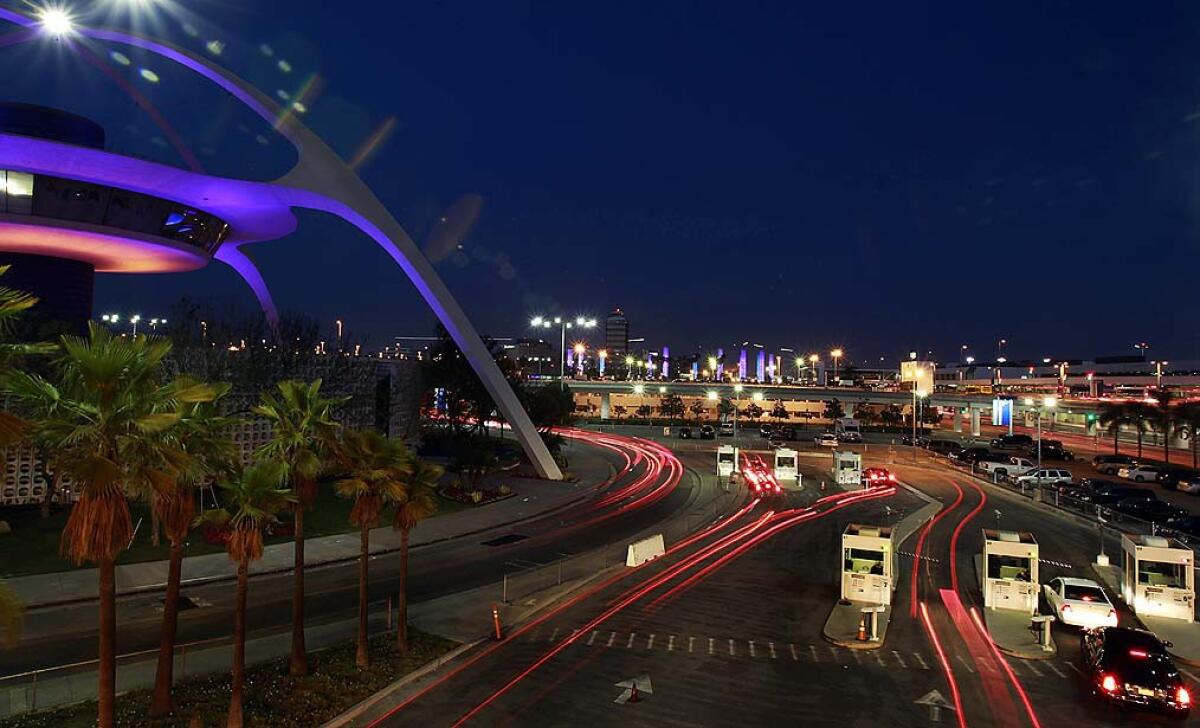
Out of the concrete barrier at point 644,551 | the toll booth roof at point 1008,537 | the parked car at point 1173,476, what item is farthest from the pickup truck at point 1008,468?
the concrete barrier at point 644,551

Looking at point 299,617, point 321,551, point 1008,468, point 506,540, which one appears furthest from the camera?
point 1008,468

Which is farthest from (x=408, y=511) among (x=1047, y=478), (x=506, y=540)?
(x=1047, y=478)

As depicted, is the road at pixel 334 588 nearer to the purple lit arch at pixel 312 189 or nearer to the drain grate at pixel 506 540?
the drain grate at pixel 506 540

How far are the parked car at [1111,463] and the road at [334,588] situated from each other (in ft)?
121

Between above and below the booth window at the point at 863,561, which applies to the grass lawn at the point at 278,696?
below

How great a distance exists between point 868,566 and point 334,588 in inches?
639

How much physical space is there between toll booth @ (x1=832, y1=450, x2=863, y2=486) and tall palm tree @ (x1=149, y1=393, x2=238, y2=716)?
39578mm

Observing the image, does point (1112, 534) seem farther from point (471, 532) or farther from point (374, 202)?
point (374, 202)

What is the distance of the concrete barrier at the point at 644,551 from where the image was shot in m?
23.5

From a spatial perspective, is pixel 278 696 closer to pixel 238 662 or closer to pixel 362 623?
pixel 238 662

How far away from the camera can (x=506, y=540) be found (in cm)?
2702

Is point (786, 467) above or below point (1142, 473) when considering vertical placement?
above

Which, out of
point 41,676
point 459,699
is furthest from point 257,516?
point 41,676

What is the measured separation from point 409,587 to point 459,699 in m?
7.85
